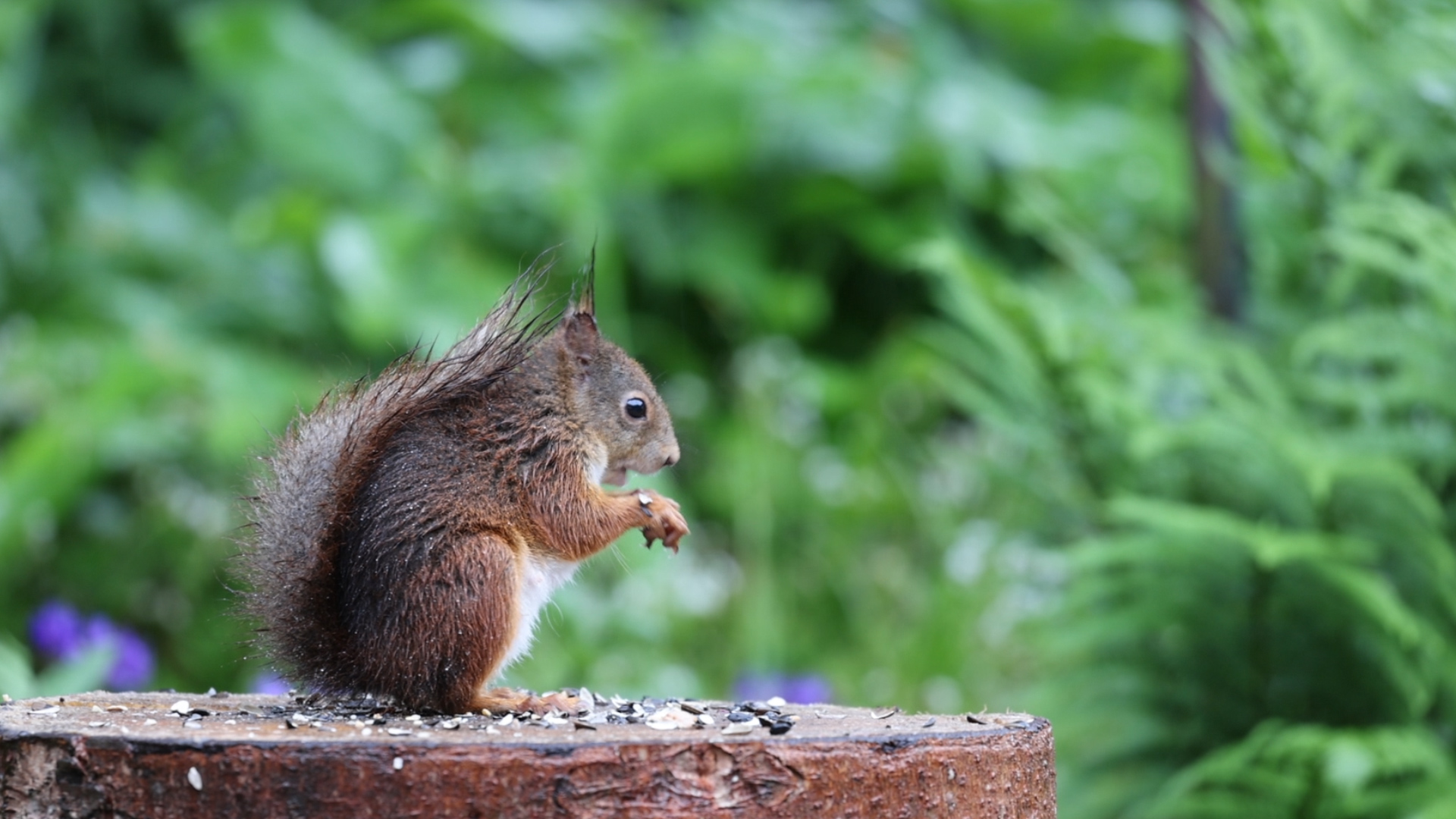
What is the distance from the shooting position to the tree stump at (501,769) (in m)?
1.29

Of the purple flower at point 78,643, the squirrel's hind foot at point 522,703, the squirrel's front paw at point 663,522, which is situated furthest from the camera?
the purple flower at point 78,643

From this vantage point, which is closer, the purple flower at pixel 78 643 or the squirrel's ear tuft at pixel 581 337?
the squirrel's ear tuft at pixel 581 337

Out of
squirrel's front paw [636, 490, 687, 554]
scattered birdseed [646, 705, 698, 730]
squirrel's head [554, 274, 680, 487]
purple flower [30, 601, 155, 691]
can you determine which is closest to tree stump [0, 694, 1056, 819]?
scattered birdseed [646, 705, 698, 730]

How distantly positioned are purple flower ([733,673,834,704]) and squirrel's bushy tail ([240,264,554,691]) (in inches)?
54.8

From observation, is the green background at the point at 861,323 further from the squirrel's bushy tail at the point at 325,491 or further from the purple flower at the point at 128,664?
the purple flower at the point at 128,664

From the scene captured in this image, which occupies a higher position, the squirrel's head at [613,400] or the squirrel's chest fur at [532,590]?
the squirrel's head at [613,400]

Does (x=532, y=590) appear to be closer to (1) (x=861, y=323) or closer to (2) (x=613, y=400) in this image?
(2) (x=613, y=400)

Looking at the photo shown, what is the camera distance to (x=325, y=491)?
5.15 feet

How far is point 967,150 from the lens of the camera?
4.62 metres

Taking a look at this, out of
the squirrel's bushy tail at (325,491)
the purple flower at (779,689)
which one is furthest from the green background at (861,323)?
the purple flower at (779,689)

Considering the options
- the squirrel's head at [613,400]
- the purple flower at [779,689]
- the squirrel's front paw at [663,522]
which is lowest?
the squirrel's front paw at [663,522]

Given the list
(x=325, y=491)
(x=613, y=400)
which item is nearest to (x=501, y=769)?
(x=325, y=491)

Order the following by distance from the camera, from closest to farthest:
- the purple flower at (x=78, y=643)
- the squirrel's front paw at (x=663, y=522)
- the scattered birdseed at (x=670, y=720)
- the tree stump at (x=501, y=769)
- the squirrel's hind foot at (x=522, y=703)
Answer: the tree stump at (x=501, y=769) < the scattered birdseed at (x=670, y=720) < the squirrel's hind foot at (x=522, y=703) < the squirrel's front paw at (x=663, y=522) < the purple flower at (x=78, y=643)

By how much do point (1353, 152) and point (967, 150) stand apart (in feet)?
5.31
